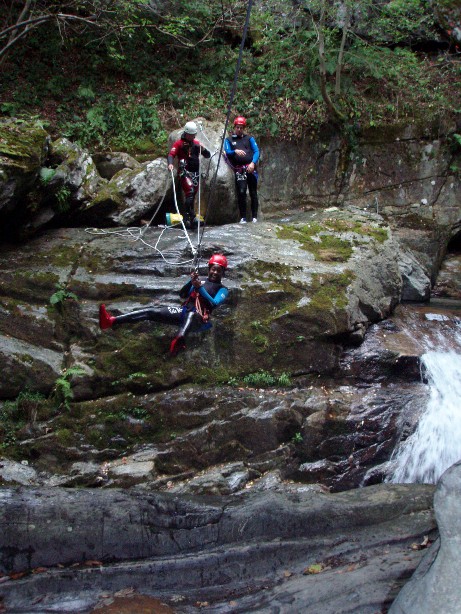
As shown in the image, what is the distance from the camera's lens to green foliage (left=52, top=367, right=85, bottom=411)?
320 inches

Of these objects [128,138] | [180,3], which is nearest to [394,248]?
[128,138]

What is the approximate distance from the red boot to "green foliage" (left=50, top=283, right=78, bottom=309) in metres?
0.95

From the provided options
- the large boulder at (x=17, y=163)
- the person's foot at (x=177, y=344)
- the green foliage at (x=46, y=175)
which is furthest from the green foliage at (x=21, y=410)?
the green foliage at (x=46, y=175)

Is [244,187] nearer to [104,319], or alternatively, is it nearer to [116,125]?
[104,319]

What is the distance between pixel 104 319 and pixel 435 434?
4927 millimetres

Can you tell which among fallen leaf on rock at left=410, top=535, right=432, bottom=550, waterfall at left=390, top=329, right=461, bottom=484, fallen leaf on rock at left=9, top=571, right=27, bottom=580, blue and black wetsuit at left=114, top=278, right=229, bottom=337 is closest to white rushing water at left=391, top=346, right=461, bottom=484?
waterfall at left=390, top=329, right=461, bottom=484

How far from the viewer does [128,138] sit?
547 inches

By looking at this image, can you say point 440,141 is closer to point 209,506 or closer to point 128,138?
point 128,138

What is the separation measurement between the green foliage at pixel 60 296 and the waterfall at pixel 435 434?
17.4ft

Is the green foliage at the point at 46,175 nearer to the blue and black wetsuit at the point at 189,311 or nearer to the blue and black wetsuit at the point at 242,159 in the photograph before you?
the blue and black wetsuit at the point at 189,311

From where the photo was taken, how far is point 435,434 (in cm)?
817

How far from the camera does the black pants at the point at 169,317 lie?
8.27 m

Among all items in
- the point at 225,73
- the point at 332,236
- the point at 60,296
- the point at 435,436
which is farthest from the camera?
the point at 225,73

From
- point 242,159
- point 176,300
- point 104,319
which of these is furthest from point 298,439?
point 242,159
